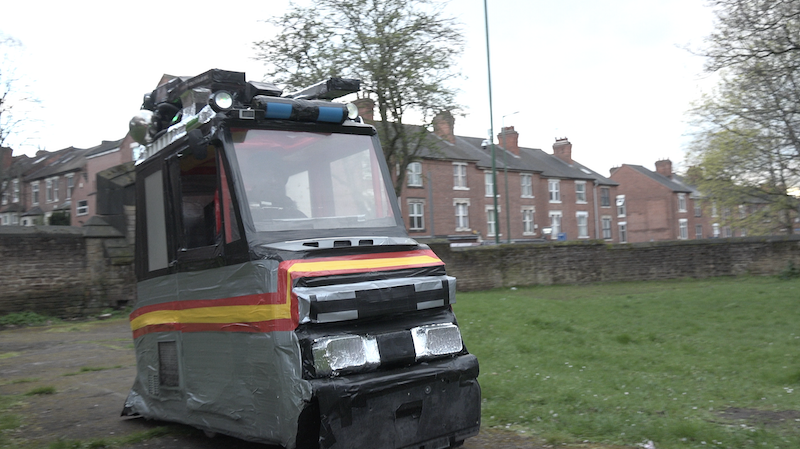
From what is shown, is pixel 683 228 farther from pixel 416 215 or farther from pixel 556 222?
pixel 416 215

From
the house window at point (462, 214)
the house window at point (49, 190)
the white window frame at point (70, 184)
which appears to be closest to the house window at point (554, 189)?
the house window at point (462, 214)

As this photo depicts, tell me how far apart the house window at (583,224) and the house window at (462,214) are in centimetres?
1362

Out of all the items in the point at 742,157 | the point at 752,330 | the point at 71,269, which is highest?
the point at 742,157

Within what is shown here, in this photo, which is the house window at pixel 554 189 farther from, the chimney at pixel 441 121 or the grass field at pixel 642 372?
the grass field at pixel 642 372

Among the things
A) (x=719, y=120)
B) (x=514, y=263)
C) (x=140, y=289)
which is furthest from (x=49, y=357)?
(x=719, y=120)

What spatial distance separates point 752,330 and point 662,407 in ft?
21.6

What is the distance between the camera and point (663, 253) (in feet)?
98.6

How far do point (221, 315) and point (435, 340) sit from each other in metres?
1.63

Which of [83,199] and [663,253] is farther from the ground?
[83,199]

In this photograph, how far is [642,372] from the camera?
834 cm

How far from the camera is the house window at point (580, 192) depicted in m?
59.0

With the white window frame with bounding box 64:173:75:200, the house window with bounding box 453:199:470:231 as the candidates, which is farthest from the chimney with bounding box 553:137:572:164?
the white window frame with bounding box 64:173:75:200

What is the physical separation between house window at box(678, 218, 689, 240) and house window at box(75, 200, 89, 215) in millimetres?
56822

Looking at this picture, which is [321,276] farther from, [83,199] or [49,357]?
[83,199]
